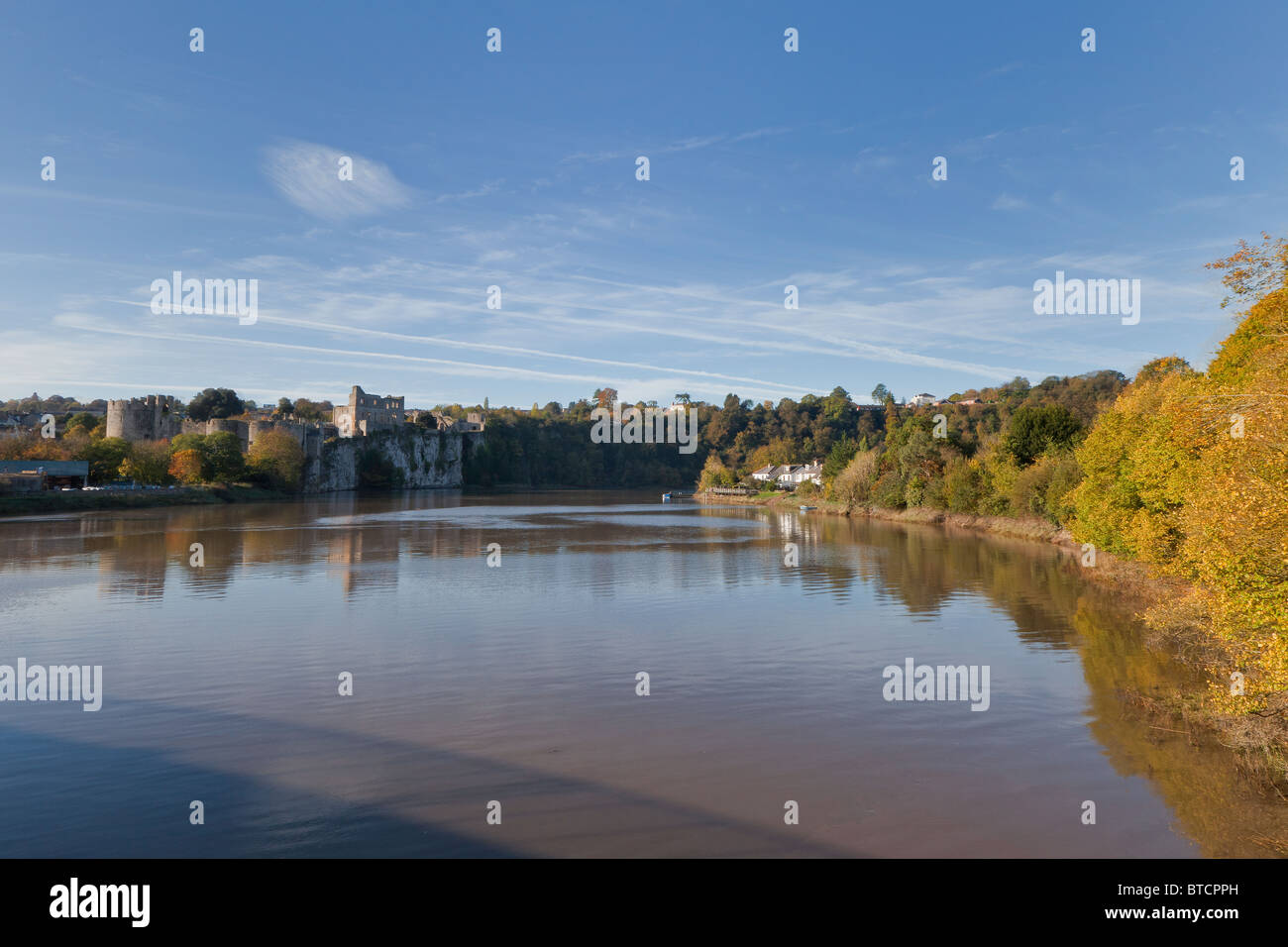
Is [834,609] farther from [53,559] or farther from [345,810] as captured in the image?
[53,559]

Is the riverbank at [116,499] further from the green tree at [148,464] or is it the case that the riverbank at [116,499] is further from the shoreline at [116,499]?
the green tree at [148,464]

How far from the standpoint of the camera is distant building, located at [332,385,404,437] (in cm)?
13738

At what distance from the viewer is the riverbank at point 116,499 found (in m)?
56.7

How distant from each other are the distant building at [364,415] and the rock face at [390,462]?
135 inches

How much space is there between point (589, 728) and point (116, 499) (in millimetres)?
70109

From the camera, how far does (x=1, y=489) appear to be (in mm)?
Result: 58688

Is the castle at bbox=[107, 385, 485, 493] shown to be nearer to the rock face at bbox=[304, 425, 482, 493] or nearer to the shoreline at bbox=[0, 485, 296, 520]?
the rock face at bbox=[304, 425, 482, 493]

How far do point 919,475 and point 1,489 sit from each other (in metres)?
71.1

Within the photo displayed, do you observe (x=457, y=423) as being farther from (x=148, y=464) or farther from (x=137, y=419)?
(x=148, y=464)

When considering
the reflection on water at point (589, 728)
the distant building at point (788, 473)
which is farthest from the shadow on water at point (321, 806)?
the distant building at point (788, 473)

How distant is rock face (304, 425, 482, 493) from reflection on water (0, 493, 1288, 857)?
304ft
